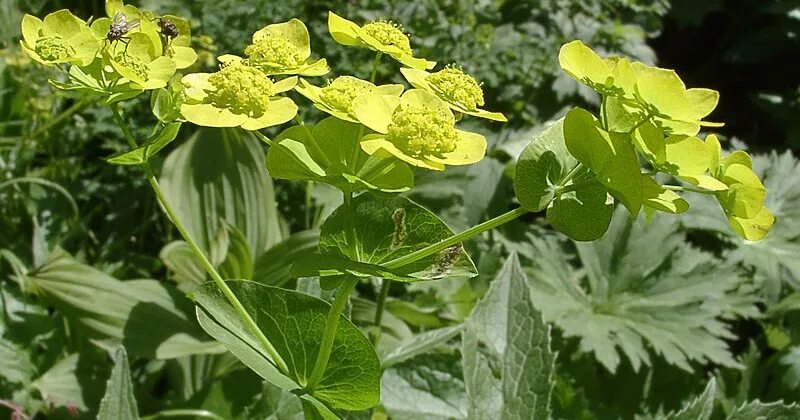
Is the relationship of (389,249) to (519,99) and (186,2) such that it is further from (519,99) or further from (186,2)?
(519,99)

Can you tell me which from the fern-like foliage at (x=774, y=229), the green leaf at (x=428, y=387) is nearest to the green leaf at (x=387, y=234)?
the green leaf at (x=428, y=387)

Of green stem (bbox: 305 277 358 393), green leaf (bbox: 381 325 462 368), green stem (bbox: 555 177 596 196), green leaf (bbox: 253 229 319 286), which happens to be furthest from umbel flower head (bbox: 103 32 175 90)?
green leaf (bbox: 253 229 319 286)

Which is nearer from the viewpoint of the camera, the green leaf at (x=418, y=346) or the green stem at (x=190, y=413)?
the green leaf at (x=418, y=346)

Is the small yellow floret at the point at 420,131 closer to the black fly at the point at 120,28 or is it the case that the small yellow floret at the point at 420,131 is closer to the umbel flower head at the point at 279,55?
the umbel flower head at the point at 279,55

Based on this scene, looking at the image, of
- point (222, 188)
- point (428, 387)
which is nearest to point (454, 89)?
point (428, 387)

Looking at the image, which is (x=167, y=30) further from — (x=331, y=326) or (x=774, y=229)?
(x=774, y=229)

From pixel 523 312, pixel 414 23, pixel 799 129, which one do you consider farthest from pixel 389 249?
pixel 799 129
